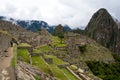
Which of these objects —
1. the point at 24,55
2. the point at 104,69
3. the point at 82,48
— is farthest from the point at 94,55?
the point at 24,55

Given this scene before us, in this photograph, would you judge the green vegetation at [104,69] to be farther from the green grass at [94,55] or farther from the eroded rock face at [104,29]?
the eroded rock face at [104,29]

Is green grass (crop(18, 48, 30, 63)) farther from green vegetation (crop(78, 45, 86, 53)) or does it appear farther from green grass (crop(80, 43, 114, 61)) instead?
green vegetation (crop(78, 45, 86, 53))

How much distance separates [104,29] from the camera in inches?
5148

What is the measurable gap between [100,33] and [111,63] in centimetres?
5891

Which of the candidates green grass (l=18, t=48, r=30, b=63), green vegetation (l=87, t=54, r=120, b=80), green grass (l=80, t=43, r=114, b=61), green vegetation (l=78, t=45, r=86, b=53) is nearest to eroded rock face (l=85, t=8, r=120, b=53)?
green grass (l=80, t=43, r=114, b=61)

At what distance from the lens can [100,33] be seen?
127m

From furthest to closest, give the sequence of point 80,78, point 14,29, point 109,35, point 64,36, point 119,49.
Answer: point 109,35, point 119,49, point 64,36, point 14,29, point 80,78

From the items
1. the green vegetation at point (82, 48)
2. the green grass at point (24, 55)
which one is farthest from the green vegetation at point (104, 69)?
the green grass at point (24, 55)

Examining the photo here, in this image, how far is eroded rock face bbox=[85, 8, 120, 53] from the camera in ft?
415

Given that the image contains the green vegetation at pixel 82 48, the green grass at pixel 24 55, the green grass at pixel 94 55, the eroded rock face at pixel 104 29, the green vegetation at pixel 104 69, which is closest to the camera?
the green grass at pixel 24 55

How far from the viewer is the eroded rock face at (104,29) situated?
126 metres

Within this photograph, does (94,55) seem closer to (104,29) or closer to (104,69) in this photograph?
(104,69)

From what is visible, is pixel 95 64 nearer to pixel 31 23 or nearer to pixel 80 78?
pixel 80 78

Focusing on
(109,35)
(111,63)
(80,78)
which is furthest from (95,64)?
(109,35)
